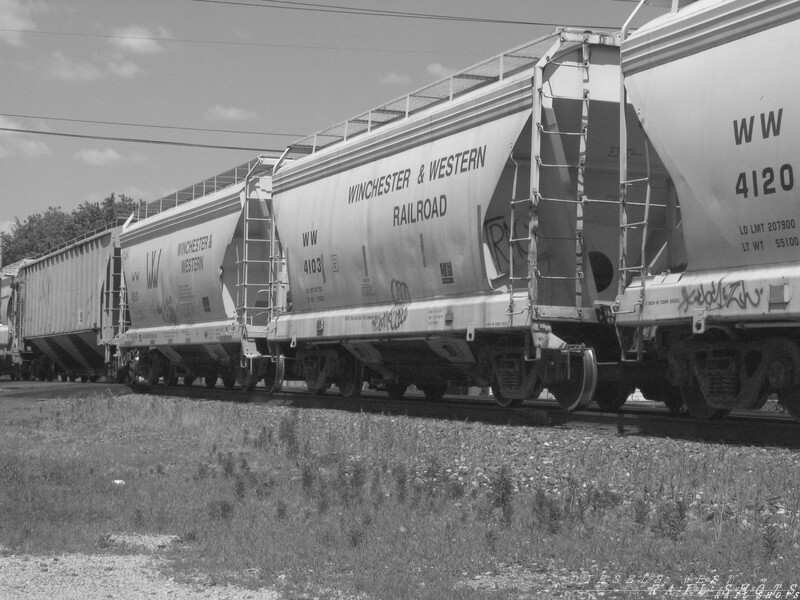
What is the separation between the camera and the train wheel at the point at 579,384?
12.3m

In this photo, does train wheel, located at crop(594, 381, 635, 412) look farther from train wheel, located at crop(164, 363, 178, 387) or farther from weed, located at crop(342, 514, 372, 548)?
train wheel, located at crop(164, 363, 178, 387)

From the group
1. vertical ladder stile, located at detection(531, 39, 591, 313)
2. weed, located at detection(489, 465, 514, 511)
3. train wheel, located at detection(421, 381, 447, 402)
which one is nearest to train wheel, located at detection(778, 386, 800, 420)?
vertical ladder stile, located at detection(531, 39, 591, 313)

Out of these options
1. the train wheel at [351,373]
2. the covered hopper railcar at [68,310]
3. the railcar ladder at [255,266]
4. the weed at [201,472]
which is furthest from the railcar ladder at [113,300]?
the weed at [201,472]

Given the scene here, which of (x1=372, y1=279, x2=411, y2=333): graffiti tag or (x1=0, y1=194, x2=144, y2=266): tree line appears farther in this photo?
(x1=0, y1=194, x2=144, y2=266): tree line

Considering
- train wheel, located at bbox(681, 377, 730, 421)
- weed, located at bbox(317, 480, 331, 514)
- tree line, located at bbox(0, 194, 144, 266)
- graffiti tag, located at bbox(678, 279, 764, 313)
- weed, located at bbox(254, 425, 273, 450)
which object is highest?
tree line, located at bbox(0, 194, 144, 266)

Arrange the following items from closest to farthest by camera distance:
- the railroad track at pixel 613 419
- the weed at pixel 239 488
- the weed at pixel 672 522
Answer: the weed at pixel 672 522 < the weed at pixel 239 488 < the railroad track at pixel 613 419

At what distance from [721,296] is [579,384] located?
2.91m

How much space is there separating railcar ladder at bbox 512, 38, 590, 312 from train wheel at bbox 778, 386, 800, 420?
119 inches

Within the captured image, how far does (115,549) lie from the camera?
676 centimetres

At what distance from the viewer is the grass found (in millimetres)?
5941

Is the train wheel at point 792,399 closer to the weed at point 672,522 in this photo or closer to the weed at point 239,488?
the weed at point 672,522

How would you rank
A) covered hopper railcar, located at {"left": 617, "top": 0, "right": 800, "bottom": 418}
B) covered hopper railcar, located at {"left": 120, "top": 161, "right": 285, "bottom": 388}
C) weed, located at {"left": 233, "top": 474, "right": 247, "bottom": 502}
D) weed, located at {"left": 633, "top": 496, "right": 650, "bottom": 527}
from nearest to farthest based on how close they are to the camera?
1. weed, located at {"left": 633, "top": 496, "right": 650, "bottom": 527}
2. weed, located at {"left": 233, "top": 474, "right": 247, "bottom": 502}
3. covered hopper railcar, located at {"left": 617, "top": 0, "right": 800, "bottom": 418}
4. covered hopper railcar, located at {"left": 120, "top": 161, "right": 285, "bottom": 388}

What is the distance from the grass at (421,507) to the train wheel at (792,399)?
1435mm

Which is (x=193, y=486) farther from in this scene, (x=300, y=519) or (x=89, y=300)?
(x=89, y=300)
